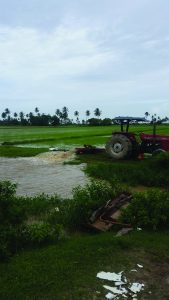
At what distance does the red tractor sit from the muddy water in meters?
2.16

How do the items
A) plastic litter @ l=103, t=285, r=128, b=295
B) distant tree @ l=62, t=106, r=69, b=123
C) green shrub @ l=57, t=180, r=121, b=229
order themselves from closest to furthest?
plastic litter @ l=103, t=285, r=128, b=295 < green shrub @ l=57, t=180, r=121, b=229 < distant tree @ l=62, t=106, r=69, b=123

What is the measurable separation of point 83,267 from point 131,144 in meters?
13.6

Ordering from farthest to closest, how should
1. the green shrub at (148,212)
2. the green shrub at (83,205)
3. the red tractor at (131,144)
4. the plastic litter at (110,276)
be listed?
the red tractor at (131,144) → the green shrub at (83,205) → the green shrub at (148,212) → the plastic litter at (110,276)

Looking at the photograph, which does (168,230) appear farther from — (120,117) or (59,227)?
(120,117)

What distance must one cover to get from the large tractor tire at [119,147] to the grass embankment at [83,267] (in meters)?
11.7

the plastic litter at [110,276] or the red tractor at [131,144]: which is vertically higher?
the red tractor at [131,144]

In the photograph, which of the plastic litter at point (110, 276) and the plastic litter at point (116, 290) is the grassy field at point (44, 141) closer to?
the plastic litter at point (110, 276)

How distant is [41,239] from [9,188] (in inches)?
58.7

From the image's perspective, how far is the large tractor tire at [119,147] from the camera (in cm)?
1953

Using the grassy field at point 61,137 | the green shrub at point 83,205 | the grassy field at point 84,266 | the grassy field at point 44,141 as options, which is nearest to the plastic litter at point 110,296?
the grassy field at point 84,266

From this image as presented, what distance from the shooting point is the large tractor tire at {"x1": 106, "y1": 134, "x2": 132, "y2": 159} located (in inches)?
769

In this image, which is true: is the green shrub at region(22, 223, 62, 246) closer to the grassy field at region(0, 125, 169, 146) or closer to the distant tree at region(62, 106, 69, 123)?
the grassy field at region(0, 125, 169, 146)

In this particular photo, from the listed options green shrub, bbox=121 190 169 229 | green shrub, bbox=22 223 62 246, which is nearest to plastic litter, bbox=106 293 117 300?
green shrub, bbox=22 223 62 246

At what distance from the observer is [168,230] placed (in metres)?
8.39
